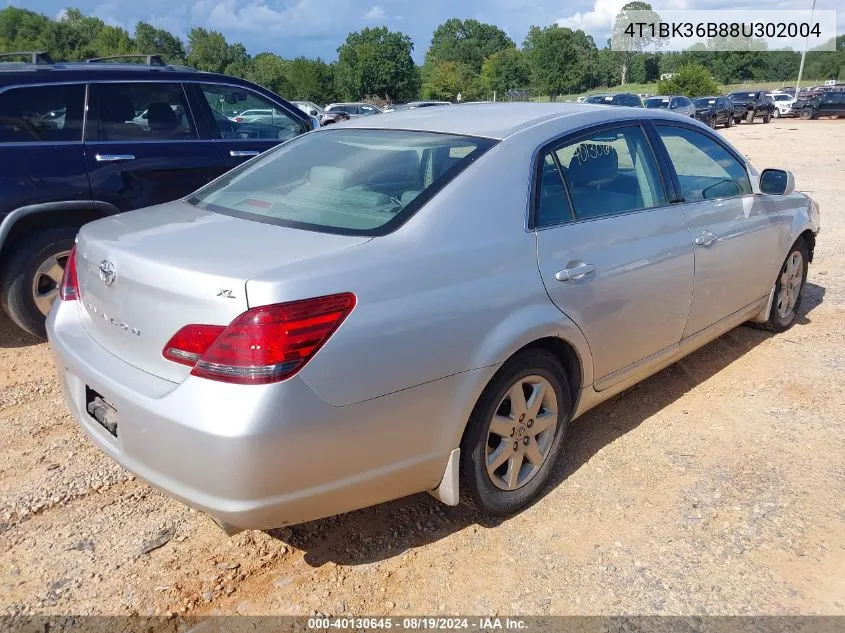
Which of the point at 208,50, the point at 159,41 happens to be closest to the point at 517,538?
the point at 208,50

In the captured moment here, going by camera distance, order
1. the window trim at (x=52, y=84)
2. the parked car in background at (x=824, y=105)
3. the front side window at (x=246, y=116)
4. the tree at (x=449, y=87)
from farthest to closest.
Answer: the tree at (x=449, y=87) < the parked car in background at (x=824, y=105) < the front side window at (x=246, y=116) < the window trim at (x=52, y=84)

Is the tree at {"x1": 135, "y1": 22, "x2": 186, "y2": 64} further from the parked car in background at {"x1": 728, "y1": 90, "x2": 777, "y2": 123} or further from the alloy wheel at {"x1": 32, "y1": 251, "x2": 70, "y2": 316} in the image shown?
the alloy wheel at {"x1": 32, "y1": 251, "x2": 70, "y2": 316}

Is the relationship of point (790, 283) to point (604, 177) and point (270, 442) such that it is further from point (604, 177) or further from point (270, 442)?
point (270, 442)

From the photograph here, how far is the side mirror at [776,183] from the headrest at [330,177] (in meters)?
2.73

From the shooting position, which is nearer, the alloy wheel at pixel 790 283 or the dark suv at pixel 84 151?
the dark suv at pixel 84 151

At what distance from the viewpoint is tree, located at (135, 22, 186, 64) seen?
291 ft

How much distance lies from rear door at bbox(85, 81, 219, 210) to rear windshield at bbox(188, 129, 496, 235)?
176 cm

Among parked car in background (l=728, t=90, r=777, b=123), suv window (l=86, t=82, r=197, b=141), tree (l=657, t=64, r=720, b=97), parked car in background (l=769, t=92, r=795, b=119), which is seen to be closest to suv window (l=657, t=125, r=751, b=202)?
suv window (l=86, t=82, r=197, b=141)

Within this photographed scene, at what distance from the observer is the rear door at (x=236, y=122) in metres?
5.31

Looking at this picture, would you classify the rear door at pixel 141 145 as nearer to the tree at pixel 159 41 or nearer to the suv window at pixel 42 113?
the suv window at pixel 42 113

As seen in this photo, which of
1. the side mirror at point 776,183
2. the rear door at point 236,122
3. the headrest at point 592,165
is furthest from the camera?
the rear door at point 236,122

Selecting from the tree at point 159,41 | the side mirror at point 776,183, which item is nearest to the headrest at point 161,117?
the side mirror at point 776,183

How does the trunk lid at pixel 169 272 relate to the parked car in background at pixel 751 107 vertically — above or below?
below

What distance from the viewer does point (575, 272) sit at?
279 centimetres
